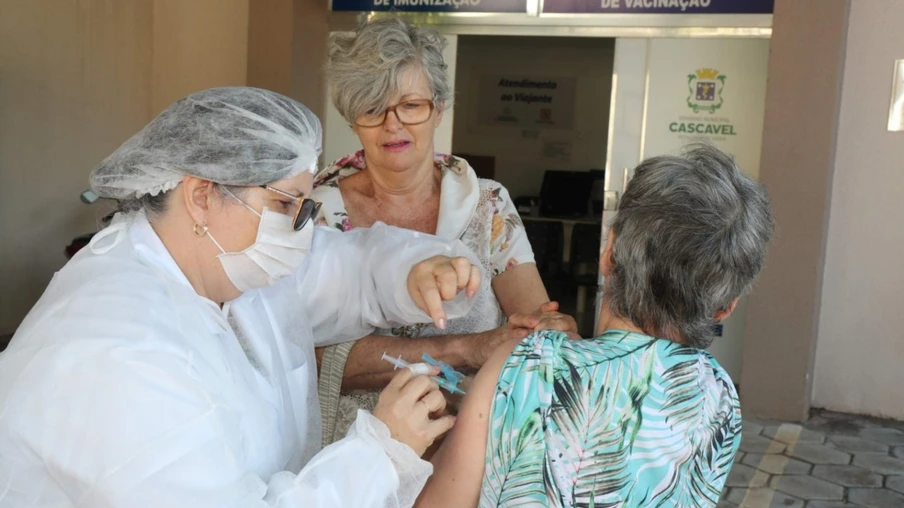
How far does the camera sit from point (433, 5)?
19.4ft

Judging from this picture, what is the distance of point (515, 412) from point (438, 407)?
0.46 feet

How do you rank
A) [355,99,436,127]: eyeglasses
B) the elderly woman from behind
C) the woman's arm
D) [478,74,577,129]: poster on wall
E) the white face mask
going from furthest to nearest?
[478,74,577,129]: poster on wall
[355,99,436,127]: eyeglasses
the woman's arm
the white face mask
the elderly woman from behind

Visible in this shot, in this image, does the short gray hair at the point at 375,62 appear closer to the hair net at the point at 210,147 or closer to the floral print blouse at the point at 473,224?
the floral print blouse at the point at 473,224

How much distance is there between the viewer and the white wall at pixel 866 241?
5109mm

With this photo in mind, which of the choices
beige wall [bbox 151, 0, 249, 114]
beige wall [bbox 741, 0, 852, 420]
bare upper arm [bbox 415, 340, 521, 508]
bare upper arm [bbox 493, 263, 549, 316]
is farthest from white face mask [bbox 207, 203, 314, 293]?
beige wall [bbox 151, 0, 249, 114]

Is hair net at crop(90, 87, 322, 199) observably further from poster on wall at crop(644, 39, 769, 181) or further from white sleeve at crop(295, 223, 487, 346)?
poster on wall at crop(644, 39, 769, 181)

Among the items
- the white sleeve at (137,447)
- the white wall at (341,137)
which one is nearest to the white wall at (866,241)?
the white wall at (341,137)

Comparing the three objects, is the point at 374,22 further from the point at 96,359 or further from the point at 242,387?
the point at 96,359

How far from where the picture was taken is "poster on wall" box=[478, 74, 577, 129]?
10328mm

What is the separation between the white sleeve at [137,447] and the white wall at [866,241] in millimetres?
4863

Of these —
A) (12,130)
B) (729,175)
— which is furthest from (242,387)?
(12,130)

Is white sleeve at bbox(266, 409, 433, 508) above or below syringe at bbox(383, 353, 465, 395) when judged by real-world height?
below

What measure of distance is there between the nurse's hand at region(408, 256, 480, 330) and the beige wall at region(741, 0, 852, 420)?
3763 millimetres

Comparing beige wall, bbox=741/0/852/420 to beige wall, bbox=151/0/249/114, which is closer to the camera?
beige wall, bbox=741/0/852/420
